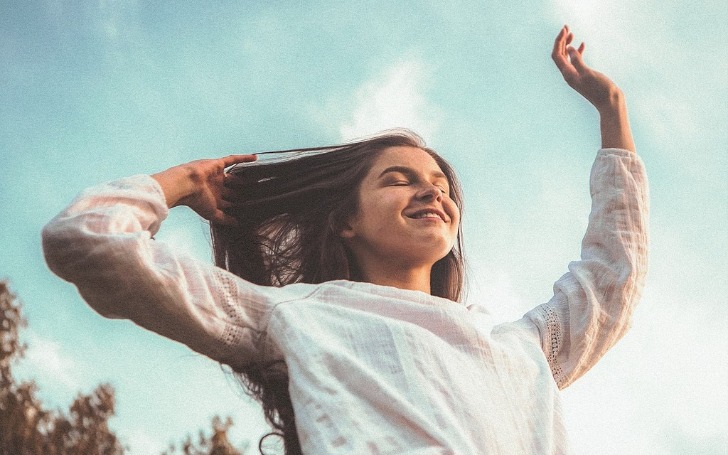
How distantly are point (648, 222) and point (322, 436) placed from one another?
1553 mm

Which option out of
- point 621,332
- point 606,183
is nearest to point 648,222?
point 606,183

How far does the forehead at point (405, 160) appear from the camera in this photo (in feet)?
9.88

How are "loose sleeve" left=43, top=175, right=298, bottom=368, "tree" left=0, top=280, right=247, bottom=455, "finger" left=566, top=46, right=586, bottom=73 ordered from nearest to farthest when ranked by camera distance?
"loose sleeve" left=43, top=175, right=298, bottom=368 < "finger" left=566, top=46, right=586, bottom=73 < "tree" left=0, top=280, right=247, bottom=455

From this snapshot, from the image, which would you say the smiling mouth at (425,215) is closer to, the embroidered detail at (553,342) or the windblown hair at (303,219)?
the windblown hair at (303,219)

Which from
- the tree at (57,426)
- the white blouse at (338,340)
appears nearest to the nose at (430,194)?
the white blouse at (338,340)

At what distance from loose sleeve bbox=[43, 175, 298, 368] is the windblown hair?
581 mm

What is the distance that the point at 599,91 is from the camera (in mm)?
3176

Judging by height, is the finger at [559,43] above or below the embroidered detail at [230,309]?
above

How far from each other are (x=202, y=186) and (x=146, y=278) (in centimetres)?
73

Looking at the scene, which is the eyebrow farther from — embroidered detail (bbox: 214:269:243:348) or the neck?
embroidered detail (bbox: 214:269:243:348)

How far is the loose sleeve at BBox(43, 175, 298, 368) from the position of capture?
82.9 inches

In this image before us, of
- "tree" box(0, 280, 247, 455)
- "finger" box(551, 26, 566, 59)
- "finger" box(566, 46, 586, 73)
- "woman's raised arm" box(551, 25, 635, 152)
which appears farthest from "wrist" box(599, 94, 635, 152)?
"tree" box(0, 280, 247, 455)

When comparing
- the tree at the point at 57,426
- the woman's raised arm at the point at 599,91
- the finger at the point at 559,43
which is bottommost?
the tree at the point at 57,426

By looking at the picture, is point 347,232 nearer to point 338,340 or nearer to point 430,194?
point 430,194
